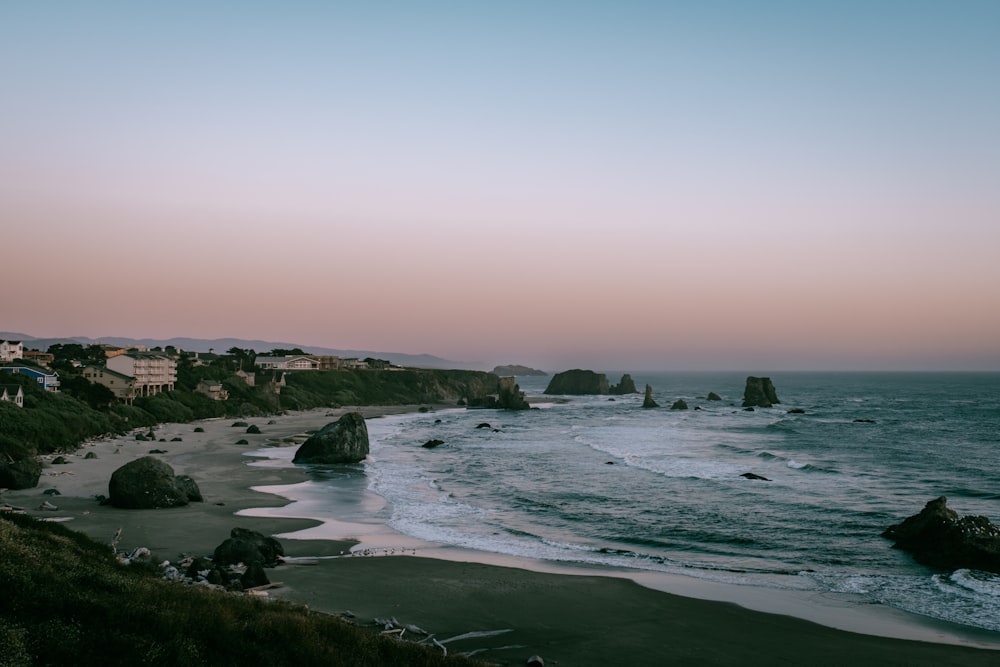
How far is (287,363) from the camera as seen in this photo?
173375 millimetres

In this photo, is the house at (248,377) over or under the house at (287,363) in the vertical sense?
under

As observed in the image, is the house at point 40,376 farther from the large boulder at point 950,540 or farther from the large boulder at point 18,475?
the large boulder at point 950,540

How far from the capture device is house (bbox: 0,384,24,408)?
185 ft

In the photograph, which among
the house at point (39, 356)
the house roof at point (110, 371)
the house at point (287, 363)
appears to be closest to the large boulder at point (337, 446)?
the house roof at point (110, 371)

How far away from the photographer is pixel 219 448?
62.3 meters

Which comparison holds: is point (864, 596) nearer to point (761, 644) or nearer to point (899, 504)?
point (761, 644)

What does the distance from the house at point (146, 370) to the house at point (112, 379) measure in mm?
2509

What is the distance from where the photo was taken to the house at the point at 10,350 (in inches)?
3838

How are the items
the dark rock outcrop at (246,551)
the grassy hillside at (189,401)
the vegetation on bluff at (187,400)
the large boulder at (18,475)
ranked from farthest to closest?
the vegetation on bluff at (187,400)
the grassy hillside at (189,401)
the large boulder at (18,475)
the dark rock outcrop at (246,551)

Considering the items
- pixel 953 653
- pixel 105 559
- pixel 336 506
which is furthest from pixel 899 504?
pixel 105 559

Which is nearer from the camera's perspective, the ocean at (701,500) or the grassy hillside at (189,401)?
the ocean at (701,500)

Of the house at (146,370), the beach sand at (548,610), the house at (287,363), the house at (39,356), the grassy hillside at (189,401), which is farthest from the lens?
the house at (287,363)

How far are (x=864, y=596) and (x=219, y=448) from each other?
5528 centimetres

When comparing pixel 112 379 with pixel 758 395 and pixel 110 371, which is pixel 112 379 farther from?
pixel 758 395
